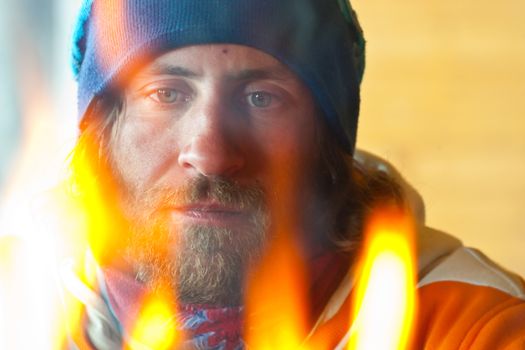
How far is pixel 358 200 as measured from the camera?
1074 mm

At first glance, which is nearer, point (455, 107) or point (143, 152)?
point (143, 152)

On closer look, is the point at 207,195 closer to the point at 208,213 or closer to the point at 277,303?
the point at 208,213

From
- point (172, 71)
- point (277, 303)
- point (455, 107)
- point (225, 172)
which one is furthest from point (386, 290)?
point (455, 107)

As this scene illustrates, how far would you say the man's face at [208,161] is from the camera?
2.92 feet

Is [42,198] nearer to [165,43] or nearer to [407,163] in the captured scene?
[165,43]

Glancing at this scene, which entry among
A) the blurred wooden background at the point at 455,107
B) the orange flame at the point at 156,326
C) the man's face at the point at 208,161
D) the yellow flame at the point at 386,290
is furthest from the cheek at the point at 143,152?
the blurred wooden background at the point at 455,107

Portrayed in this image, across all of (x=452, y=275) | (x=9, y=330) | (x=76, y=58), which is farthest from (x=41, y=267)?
(x=452, y=275)

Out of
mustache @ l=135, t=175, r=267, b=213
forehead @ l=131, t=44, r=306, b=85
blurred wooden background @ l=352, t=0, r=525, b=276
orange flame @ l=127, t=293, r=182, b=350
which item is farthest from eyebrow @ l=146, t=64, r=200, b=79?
blurred wooden background @ l=352, t=0, r=525, b=276

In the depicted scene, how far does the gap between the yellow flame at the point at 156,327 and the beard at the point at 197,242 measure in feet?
0.08

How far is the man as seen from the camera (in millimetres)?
899

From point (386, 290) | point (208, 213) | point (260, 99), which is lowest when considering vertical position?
point (386, 290)

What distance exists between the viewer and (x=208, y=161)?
0.87 meters

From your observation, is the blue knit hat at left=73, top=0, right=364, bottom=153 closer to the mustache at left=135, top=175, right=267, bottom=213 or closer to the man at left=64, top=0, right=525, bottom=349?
the man at left=64, top=0, right=525, bottom=349

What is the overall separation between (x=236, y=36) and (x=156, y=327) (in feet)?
1.08
